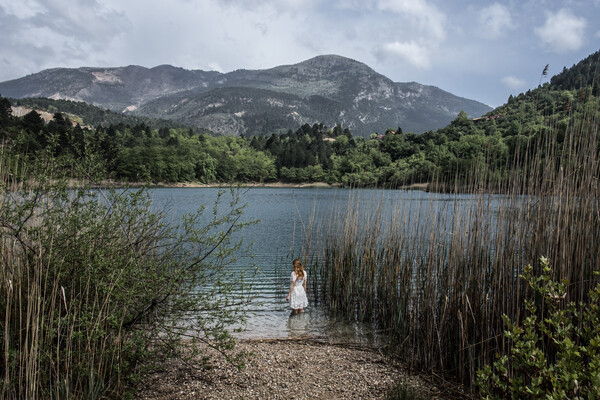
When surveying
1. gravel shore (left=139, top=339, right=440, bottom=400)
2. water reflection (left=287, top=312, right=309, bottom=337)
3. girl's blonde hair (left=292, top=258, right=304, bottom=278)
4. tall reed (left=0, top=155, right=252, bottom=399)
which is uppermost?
tall reed (left=0, top=155, right=252, bottom=399)

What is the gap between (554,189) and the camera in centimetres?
419

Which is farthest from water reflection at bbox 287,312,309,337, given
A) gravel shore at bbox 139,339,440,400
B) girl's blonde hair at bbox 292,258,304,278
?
gravel shore at bbox 139,339,440,400

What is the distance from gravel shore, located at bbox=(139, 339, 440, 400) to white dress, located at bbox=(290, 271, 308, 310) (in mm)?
2541

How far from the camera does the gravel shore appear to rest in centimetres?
455

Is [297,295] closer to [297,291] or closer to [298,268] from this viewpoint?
[297,291]

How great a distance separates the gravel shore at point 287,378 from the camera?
179 inches

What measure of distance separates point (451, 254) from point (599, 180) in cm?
197

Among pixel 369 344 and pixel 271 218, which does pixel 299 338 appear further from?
pixel 271 218

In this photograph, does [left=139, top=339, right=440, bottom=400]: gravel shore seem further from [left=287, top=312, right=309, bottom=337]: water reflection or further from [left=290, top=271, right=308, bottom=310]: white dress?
[left=290, top=271, right=308, bottom=310]: white dress

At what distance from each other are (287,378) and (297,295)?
3.60 meters

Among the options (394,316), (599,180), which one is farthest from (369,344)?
(599,180)

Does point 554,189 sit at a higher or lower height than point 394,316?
higher

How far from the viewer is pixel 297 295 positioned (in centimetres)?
862

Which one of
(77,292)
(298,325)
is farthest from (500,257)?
(77,292)
